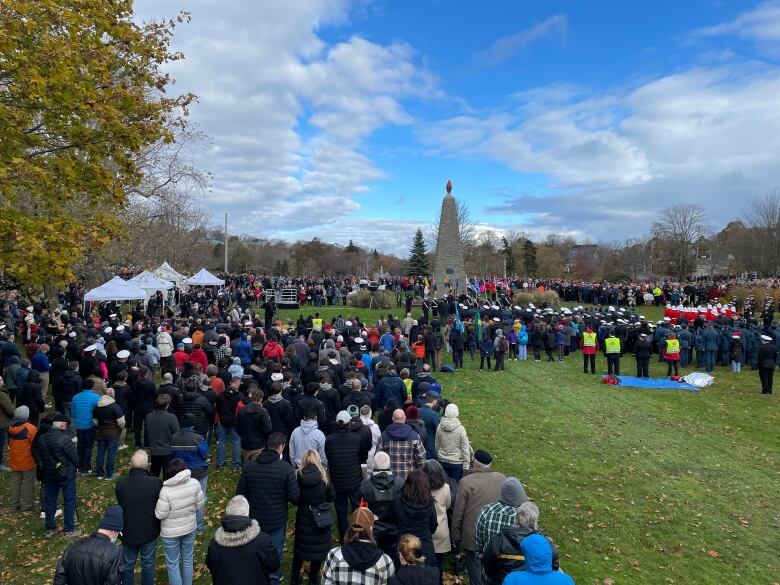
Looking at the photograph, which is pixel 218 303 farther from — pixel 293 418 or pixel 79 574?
pixel 79 574

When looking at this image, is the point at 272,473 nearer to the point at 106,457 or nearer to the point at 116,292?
the point at 106,457

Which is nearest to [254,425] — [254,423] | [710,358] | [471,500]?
[254,423]

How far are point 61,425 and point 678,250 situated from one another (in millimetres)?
56979

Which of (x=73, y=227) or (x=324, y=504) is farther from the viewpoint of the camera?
(x=73, y=227)

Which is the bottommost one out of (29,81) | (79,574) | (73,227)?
(79,574)

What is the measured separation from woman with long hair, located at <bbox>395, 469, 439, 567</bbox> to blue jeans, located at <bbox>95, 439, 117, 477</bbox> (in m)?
5.58

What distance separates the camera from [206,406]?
303 inches

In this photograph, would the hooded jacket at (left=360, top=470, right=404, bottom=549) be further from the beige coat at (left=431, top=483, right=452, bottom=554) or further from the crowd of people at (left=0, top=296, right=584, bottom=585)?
the beige coat at (left=431, top=483, right=452, bottom=554)

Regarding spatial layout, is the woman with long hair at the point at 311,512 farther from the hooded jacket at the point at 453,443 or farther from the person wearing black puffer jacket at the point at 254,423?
the person wearing black puffer jacket at the point at 254,423

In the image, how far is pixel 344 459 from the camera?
240 inches

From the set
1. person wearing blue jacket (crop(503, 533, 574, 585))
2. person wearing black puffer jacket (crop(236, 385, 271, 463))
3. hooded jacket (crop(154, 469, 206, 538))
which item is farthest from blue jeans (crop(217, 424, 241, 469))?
person wearing blue jacket (crop(503, 533, 574, 585))

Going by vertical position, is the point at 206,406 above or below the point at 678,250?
below

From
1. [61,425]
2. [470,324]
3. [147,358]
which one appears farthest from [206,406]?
[470,324]

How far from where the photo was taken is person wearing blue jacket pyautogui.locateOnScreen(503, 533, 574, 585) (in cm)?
341
